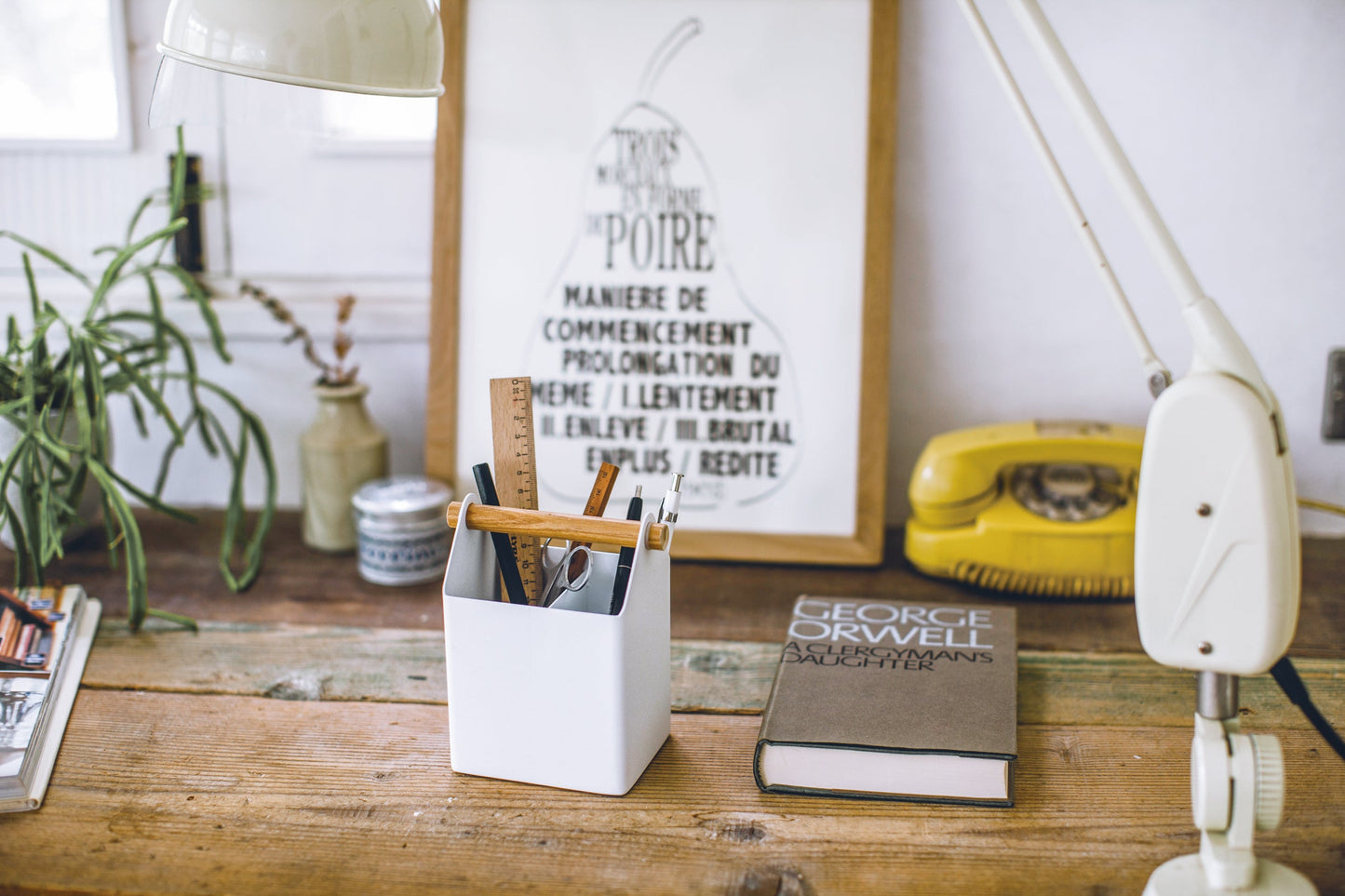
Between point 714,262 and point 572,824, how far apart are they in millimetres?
606

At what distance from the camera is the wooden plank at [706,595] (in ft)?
2.94

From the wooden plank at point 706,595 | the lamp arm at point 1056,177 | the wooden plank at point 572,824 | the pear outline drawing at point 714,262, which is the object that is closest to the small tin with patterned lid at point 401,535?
the wooden plank at point 706,595

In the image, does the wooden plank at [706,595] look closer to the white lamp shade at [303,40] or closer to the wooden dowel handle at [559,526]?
the wooden dowel handle at [559,526]

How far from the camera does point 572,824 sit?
62 centimetres

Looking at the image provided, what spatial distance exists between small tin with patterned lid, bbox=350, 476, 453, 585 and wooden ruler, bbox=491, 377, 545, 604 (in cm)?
33

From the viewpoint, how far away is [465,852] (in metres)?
0.60

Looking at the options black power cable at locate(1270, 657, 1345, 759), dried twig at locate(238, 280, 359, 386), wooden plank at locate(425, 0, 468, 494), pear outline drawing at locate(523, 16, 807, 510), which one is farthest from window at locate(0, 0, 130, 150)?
black power cable at locate(1270, 657, 1345, 759)

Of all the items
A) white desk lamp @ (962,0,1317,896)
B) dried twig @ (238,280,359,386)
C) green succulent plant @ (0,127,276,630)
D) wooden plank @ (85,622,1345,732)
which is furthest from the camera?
dried twig @ (238,280,359,386)

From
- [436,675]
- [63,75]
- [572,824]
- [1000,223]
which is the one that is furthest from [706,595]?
[63,75]

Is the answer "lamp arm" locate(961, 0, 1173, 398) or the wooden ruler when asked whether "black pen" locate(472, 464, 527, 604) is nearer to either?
the wooden ruler

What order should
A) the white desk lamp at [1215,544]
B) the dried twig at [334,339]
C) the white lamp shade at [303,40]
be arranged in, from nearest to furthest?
the white desk lamp at [1215,544] → the white lamp shade at [303,40] → the dried twig at [334,339]

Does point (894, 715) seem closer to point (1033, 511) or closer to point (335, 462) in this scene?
point (1033, 511)

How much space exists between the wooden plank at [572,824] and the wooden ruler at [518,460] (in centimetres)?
14

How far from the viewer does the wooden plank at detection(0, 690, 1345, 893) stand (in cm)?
57
